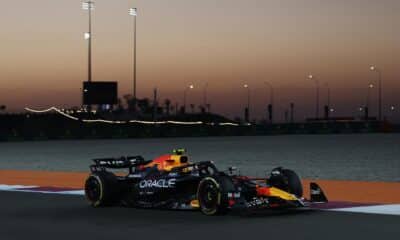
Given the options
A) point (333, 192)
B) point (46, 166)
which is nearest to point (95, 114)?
point (46, 166)

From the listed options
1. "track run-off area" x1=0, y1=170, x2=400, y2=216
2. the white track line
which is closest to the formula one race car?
the white track line

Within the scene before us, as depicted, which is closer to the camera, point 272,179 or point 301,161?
point 272,179

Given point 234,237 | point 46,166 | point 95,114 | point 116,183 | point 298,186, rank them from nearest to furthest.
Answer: point 234,237 < point 298,186 < point 116,183 < point 46,166 < point 95,114

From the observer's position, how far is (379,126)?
108m

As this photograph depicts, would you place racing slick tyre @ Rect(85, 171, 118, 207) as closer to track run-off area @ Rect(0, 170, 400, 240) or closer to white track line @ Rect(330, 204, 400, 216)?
track run-off area @ Rect(0, 170, 400, 240)

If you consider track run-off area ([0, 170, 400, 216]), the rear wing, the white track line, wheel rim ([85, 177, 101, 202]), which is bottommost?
track run-off area ([0, 170, 400, 216])

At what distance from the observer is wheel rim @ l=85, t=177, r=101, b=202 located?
1460 centimetres

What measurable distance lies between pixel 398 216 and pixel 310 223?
179cm

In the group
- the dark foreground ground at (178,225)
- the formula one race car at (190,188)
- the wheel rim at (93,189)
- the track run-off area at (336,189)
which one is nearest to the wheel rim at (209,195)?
the formula one race car at (190,188)

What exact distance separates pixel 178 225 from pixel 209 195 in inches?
43.8

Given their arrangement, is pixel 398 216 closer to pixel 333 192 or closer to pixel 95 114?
pixel 333 192

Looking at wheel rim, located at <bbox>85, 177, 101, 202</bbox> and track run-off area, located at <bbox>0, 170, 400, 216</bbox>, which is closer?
track run-off area, located at <bbox>0, 170, 400, 216</bbox>

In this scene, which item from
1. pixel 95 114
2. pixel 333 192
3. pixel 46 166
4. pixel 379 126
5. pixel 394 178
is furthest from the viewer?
pixel 95 114

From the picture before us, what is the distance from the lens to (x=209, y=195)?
42.2 ft
